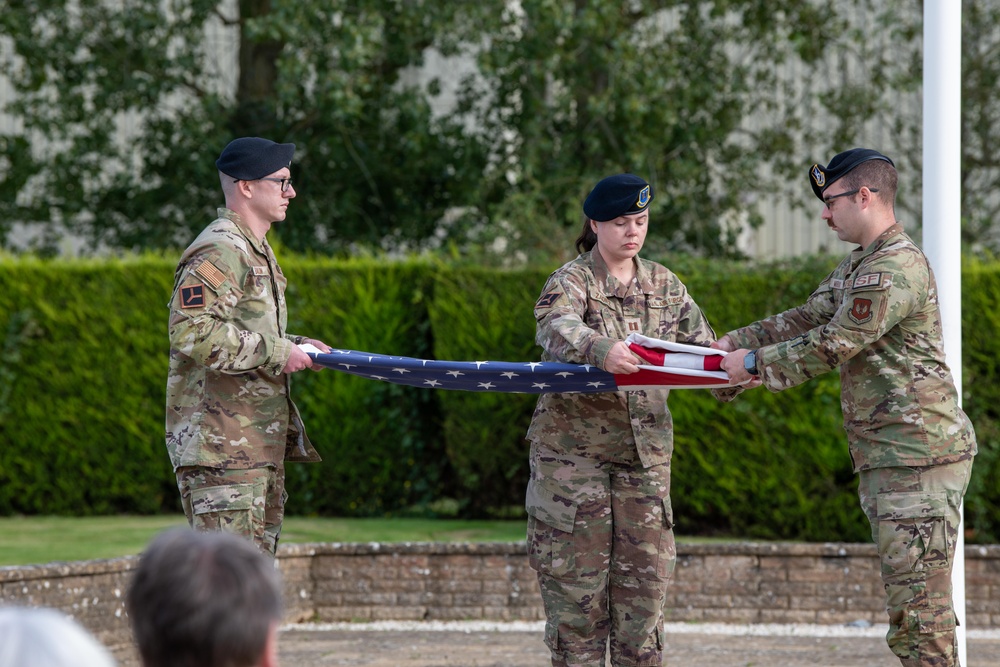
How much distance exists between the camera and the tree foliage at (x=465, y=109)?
1165 centimetres

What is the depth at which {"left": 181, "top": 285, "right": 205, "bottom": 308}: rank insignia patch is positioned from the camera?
4.52m

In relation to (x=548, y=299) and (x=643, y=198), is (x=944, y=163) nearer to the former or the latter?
(x=643, y=198)

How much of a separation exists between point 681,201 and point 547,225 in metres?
2.67

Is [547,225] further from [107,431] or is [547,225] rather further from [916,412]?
[916,412]

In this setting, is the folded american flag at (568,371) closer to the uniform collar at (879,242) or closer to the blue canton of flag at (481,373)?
the blue canton of flag at (481,373)

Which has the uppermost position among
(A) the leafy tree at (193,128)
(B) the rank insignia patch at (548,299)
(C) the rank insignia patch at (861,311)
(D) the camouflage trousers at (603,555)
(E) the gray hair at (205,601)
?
(A) the leafy tree at (193,128)

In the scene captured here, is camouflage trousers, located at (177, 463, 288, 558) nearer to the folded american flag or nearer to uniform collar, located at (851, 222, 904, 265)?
the folded american flag

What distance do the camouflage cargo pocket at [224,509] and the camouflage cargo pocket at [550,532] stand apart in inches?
45.4

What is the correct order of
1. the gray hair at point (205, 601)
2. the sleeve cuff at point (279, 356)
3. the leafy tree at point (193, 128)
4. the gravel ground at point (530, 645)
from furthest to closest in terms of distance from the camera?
1. the leafy tree at point (193, 128)
2. the gravel ground at point (530, 645)
3. the sleeve cuff at point (279, 356)
4. the gray hair at point (205, 601)

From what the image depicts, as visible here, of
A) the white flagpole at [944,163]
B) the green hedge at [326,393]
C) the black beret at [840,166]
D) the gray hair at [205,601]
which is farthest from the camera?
the green hedge at [326,393]

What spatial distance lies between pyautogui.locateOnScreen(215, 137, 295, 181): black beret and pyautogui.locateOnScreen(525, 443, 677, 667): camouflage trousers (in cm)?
163

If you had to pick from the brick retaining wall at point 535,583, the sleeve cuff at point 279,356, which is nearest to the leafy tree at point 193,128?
the brick retaining wall at point 535,583

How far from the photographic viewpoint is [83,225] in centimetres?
1417

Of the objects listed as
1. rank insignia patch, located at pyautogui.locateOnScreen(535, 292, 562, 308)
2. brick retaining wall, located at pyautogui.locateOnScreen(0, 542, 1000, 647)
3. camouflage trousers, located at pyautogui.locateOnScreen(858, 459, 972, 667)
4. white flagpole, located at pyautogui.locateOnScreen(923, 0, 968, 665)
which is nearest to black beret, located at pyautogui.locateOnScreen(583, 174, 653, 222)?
rank insignia patch, located at pyautogui.locateOnScreen(535, 292, 562, 308)
